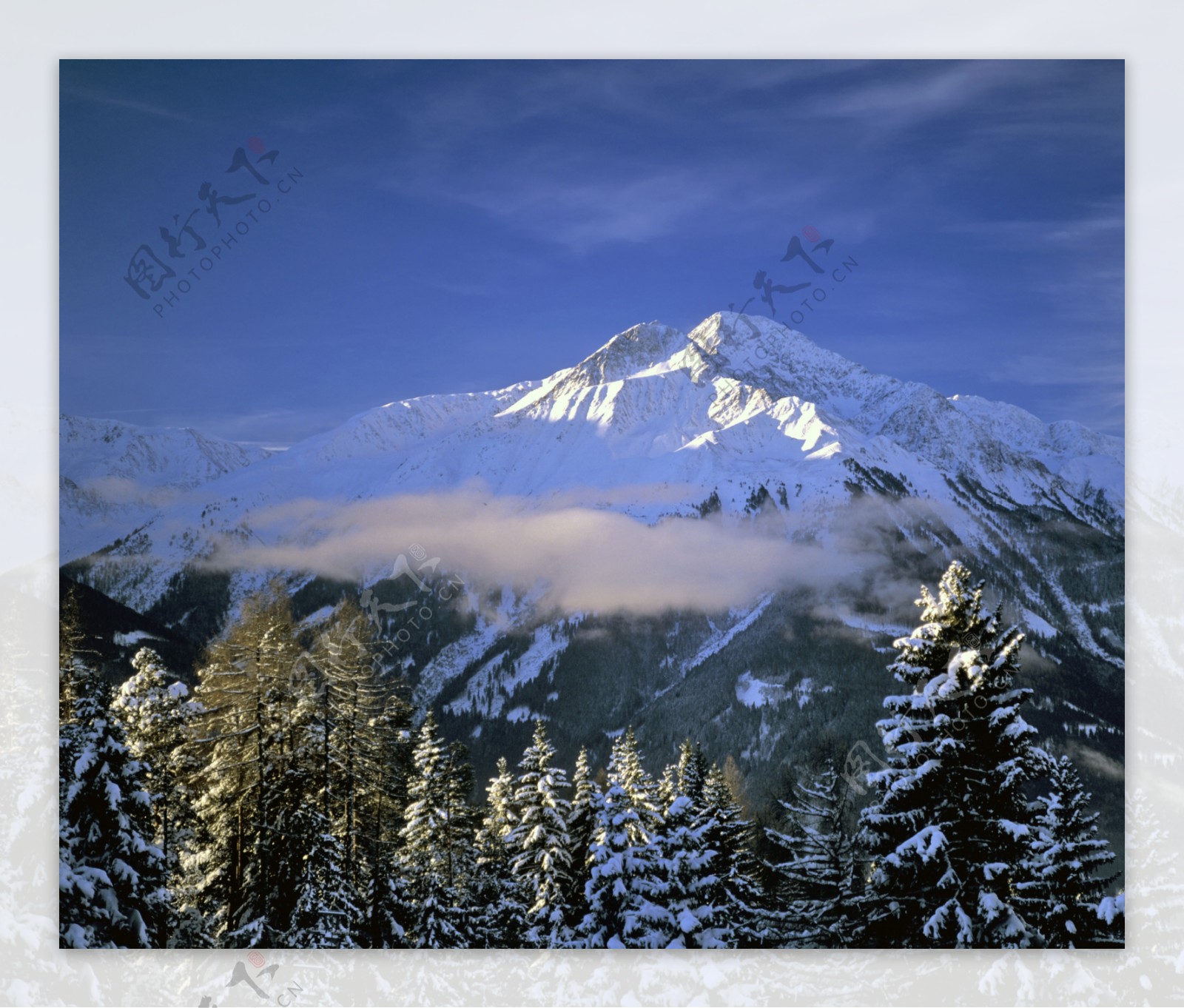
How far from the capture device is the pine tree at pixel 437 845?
11.8 m

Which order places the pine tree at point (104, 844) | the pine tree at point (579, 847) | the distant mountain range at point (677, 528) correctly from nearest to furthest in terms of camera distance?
the pine tree at point (104, 844) → the pine tree at point (579, 847) → the distant mountain range at point (677, 528)

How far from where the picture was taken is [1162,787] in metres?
11.3

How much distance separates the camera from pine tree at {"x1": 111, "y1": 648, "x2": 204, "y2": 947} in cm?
1148

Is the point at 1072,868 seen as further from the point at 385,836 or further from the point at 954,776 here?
the point at 385,836

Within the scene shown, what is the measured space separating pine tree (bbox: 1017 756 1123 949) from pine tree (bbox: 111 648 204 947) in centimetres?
920

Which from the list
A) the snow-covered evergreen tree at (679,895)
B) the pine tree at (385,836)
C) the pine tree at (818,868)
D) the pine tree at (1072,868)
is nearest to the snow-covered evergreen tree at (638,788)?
the snow-covered evergreen tree at (679,895)

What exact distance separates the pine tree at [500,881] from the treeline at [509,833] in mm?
33

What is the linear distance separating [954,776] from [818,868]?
330cm

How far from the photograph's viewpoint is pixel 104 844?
10.8 m

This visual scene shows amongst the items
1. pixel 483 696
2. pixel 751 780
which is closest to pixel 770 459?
pixel 483 696

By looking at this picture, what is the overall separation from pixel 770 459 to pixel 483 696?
62.1 meters

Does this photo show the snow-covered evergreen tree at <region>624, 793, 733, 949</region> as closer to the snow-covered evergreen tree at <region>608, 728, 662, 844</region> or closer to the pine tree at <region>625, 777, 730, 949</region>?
the pine tree at <region>625, 777, 730, 949</region>

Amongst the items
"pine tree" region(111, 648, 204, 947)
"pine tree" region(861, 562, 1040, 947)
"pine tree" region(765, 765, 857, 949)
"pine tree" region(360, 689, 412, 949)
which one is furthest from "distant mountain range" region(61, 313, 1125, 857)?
"pine tree" region(765, 765, 857, 949)

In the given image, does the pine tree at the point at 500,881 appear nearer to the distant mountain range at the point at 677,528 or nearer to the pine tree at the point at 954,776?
the distant mountain range at the point at 677,528
